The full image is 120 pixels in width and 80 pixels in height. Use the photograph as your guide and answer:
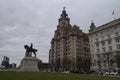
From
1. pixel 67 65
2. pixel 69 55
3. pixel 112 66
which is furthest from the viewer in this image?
pixel 69 55

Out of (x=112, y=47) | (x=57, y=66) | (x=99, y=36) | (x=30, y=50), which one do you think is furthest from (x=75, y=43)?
(x=30, y=50)

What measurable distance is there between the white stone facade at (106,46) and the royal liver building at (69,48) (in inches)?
1059

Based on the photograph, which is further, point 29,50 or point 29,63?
point 29,50

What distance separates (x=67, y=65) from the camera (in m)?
143

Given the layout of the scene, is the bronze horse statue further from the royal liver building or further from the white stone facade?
the royal liver building

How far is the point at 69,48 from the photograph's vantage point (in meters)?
158

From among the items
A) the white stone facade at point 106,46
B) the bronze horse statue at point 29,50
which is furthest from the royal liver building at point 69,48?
the bronze horse statue at point 29,50

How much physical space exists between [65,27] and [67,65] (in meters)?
45.3

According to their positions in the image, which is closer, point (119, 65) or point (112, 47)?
point (119, 65)

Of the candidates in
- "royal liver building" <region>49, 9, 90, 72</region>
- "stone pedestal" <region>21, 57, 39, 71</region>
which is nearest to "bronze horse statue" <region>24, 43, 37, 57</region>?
"stone pedestal" <region>21, 57, 39, 71</region>

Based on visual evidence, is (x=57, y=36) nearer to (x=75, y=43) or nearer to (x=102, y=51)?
(x=75, y=43)

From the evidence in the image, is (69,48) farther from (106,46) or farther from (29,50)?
(29,50)

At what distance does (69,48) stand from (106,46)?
66788 millimetres

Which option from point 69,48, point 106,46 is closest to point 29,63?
point 106,46
